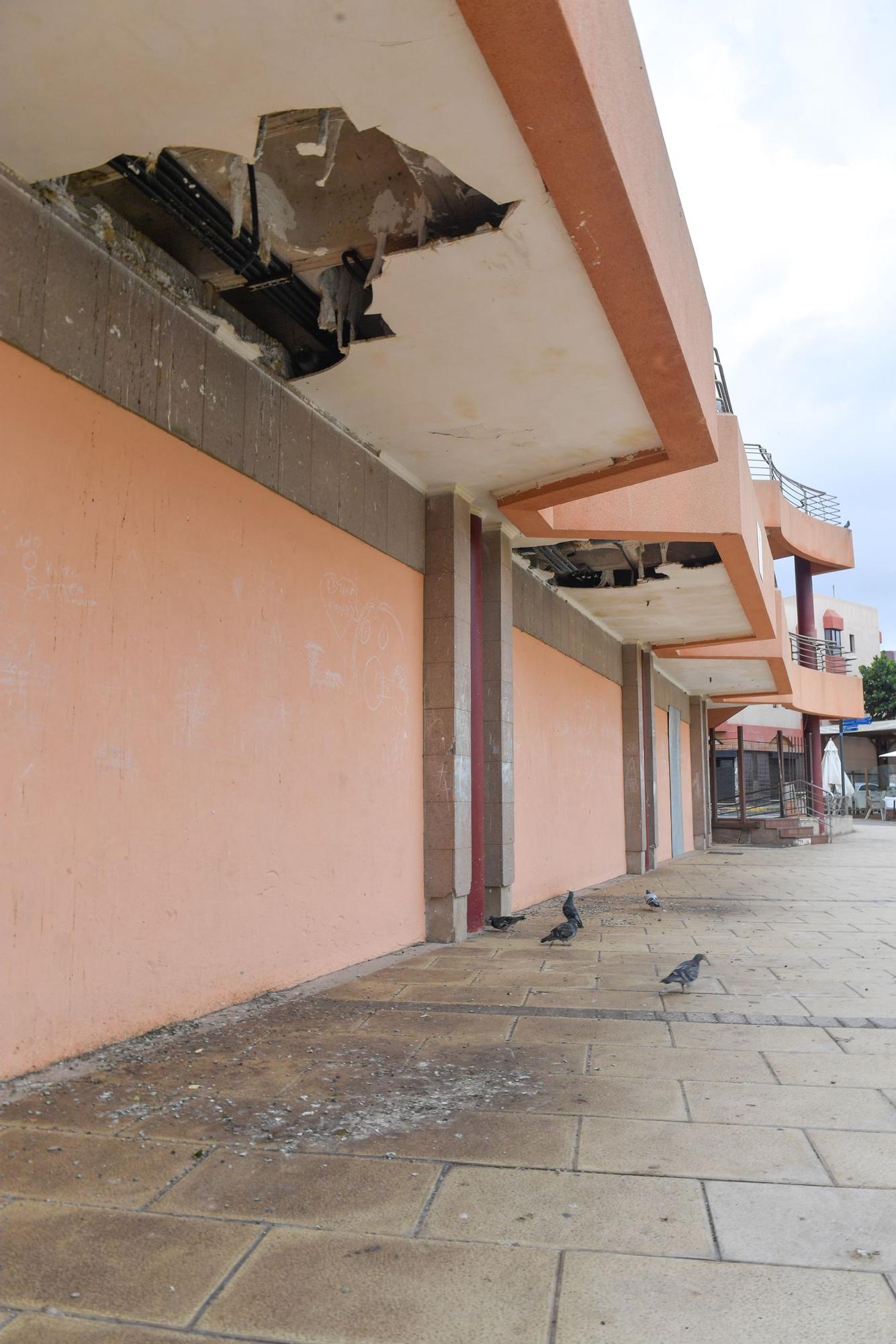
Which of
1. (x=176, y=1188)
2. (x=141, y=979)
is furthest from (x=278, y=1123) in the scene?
(x=141, y=979)

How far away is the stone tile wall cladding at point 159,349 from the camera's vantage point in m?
4.00

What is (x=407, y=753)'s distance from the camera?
7410mm

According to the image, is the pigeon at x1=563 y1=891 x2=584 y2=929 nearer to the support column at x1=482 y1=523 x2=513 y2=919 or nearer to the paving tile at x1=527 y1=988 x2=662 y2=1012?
the support column at x1=482 y1=523 x2=513 y2=919

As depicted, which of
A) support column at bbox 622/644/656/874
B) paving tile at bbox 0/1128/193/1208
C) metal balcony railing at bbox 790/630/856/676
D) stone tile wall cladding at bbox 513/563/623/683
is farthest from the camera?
metal balcony railing at bbox 790/630/856/676

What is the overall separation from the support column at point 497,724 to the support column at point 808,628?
2269 cm

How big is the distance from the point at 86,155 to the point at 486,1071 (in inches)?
162

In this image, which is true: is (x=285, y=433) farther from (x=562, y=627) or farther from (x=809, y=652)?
(x=809, y=652)

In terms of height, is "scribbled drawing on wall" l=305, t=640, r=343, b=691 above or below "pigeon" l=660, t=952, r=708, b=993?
above

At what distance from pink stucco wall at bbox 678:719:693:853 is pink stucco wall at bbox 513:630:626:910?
7531 millimetres

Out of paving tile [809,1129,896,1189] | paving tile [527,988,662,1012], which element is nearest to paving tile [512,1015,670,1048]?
paving tile [527,988,662,1012]

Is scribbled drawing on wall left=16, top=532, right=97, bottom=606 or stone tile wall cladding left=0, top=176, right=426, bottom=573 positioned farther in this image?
stone tile wall cladding left=0, top=176, right=426, bottom=573

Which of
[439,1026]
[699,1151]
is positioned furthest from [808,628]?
[699,1151]

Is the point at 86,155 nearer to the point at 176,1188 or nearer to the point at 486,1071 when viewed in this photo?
the point at 176,1188

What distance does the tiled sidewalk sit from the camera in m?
2.19
